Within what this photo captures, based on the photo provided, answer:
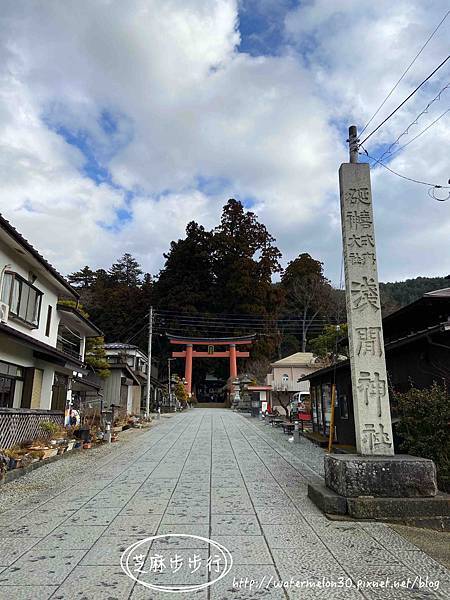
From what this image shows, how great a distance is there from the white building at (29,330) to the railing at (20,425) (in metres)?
0.08

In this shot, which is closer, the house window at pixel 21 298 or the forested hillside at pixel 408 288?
the house window at pixel 21 298

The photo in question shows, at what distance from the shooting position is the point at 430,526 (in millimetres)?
5082

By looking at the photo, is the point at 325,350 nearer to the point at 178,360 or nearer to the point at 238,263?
the point at 238,263

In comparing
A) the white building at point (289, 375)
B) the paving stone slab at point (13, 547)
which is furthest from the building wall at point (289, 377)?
the paving stone slab at point (13, 547)

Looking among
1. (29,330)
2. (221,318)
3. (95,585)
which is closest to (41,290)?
(29,330)

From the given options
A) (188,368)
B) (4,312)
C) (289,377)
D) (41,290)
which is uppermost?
(41,290)

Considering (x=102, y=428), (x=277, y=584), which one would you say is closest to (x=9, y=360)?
(x=102, y=428)

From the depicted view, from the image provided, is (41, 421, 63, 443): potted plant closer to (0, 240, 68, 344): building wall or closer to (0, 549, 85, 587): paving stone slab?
(0, 240, 68, 344): building wall

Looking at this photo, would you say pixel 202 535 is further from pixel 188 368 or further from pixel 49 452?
pixel 188 368

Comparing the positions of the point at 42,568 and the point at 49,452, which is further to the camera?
the point at 49,452

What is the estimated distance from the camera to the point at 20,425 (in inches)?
394

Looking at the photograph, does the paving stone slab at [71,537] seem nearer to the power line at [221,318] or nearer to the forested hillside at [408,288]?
the forested hillside at [408,288]

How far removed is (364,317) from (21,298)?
11.6 m

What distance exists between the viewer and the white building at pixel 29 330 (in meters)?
12.6
